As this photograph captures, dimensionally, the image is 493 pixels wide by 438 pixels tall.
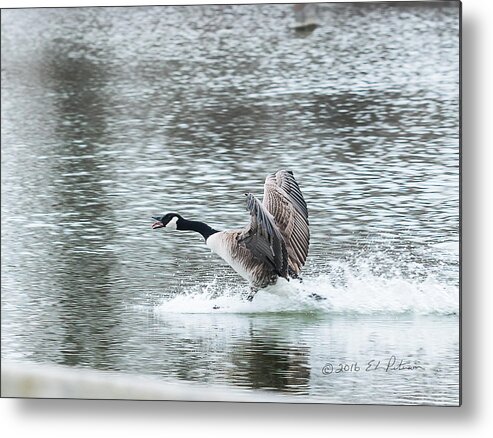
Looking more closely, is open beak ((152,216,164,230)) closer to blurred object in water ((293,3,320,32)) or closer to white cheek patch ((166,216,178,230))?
white cheek patch ((166,216,178,230))

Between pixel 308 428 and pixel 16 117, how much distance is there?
1.32m

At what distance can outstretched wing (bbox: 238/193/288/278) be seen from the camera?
3.34 metres

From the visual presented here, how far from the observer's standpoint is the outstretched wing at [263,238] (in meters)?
3.34

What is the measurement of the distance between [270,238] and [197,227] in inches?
8.8

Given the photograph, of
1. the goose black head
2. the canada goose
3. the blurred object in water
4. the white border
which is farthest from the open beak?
the blurred object in water

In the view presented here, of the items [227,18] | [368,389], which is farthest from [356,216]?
[227,18]

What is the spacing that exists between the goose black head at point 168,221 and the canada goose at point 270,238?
11 centimetres

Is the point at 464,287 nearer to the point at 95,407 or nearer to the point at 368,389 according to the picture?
the point at 368,389

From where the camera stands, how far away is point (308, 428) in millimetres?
3254

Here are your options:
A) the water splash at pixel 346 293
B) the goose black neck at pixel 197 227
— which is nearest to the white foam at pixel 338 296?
the water splash at pixel 346 293

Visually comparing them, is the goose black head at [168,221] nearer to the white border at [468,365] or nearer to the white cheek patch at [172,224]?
the white cheek patch at [172,224]

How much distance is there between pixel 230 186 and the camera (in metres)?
3.40

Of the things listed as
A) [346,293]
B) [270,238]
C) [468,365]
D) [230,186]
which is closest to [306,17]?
[230,186]

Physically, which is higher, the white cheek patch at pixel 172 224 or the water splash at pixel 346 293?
the white cheek patch at pixel 172 224
